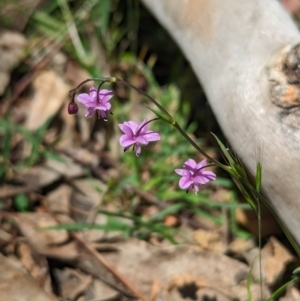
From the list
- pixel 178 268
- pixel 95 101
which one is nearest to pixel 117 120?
pixel 178 268

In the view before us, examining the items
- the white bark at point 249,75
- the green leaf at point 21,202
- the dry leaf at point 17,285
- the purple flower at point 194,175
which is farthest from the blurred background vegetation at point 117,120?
the purple flower at point 194,175

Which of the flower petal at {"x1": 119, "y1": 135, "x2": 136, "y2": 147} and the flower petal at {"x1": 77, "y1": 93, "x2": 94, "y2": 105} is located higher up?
the flower petal at {"x1": 77, "y1": 93, "x2": 94, "y2": 105}

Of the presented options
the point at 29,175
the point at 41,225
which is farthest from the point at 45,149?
the point at 41,225

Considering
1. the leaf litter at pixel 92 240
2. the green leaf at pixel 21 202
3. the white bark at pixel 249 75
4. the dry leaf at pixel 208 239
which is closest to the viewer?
the white bark at pixel 249 75

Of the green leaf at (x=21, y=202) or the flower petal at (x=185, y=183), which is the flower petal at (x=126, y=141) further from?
the green leaf at (x=21, y=202)

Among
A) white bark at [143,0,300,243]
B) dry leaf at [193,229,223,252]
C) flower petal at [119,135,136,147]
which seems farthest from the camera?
dry leaf at [193,229,223,252]

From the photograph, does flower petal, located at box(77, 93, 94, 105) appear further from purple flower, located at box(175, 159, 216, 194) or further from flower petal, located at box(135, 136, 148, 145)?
purple flower, located at box(175, 159, 216, 194)

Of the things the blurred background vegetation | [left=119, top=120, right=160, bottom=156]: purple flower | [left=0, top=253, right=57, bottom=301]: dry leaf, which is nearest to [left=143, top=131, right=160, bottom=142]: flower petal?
[left=119, top=120, right=160, bottom=156]: purple flower

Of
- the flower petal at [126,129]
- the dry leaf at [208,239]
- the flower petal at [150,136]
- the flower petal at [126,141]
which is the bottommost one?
the dry leaf at [208,239]

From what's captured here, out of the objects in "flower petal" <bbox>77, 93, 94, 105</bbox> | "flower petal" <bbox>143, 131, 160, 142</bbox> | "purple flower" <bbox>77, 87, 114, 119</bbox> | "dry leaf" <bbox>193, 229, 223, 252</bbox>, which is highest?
"flower petal" <bbox>77, 93, 94, 105</bbox>
